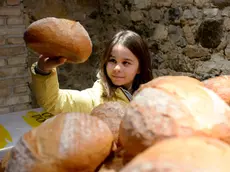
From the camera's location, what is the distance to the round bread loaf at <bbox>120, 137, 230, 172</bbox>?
281 mm

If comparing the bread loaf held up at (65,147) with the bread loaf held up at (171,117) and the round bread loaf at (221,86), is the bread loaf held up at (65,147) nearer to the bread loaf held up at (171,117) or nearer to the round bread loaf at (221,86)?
the bread loaf held up at (171,117)

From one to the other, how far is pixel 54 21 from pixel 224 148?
0.70 meters

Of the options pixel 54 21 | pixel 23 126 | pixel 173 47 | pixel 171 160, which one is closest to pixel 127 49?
pixel 23 126

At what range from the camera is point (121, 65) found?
1.61 meters

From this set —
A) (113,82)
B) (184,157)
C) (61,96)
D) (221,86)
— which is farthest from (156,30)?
(184,157)

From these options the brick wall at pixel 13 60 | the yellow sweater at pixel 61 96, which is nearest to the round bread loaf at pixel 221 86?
the yellow sweater at pixel 61 96

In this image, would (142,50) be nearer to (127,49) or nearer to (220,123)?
(127,49)

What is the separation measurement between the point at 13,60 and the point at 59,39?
6.65 ft

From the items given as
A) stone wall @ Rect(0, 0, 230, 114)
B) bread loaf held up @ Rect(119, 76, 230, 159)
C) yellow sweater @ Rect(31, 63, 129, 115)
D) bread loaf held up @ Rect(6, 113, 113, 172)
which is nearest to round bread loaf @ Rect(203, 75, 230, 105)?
bread loaf held up @ Rect(119, 76, 230, 159)

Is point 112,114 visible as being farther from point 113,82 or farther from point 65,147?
point 113,82

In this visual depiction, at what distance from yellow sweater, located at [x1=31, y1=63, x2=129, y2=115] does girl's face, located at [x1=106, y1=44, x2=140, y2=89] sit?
8cm

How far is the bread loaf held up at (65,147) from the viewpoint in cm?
43

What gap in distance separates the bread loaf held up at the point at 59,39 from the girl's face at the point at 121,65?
2.13ft

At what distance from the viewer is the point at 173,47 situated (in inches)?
104
